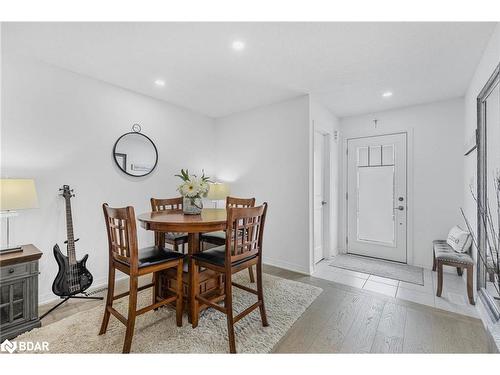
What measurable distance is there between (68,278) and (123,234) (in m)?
1.12

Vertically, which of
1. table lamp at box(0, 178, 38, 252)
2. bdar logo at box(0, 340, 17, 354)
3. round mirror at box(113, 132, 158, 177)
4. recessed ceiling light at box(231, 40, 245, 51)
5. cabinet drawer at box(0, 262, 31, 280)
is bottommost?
bdar logo at box(0, 340, 17, 354)

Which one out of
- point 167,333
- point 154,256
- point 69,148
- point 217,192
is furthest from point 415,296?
point 69,148

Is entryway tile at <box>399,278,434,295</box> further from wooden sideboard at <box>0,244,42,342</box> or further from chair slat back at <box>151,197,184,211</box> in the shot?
wooden sideboard at <box>0,244,42,342</box>

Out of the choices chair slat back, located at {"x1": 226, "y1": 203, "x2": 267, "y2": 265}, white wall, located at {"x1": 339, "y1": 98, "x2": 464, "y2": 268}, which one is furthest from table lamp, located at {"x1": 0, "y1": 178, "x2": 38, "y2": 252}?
white wall, located at {"x1": 339, "y1": 98, "x2": 464, "y2": 268}

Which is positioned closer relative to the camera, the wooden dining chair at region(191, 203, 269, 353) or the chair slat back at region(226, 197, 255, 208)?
the wooden dining chair at region(191, 203, 269, 353)

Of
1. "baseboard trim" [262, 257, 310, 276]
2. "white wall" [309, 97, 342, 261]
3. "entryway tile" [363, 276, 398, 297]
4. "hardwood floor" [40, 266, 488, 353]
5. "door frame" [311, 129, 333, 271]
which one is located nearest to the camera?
"hardwood floor" [40, 266, 488, 353]

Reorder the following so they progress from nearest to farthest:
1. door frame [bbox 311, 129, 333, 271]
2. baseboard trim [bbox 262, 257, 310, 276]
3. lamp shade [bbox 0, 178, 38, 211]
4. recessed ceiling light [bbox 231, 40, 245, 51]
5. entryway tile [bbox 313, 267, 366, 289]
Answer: lamp shade [bbox 0, 178, 38, 211]
recessed ceiling light [bbox 231, 40, 245, 51]
entryway tile [bbox 313, 267, 366, 289]
baseboard trim [bbox 262, 257, 310, 276]
door frame [bbox 311, 129, 333, 271]

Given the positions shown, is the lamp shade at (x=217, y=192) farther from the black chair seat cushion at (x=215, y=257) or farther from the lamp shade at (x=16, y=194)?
the lamp shade at (x=16, y=194)

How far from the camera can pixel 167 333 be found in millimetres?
1861

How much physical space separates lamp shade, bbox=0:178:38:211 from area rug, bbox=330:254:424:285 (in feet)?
12.0

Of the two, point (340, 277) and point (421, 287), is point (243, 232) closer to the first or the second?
point (340, 277)

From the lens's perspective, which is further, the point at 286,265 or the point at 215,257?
the point at 286,265

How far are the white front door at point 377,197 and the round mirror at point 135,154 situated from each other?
10.7ft

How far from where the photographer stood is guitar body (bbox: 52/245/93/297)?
222cm
